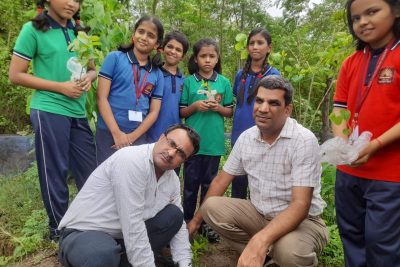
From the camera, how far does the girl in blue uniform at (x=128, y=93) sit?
3.09 m

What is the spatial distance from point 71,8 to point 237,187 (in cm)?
189

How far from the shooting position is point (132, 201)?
7.34 feet

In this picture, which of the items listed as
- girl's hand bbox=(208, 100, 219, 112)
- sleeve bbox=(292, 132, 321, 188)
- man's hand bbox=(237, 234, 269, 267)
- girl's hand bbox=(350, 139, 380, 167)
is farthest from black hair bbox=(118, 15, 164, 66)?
girl's hand bbox=(350, 139, 380, 167)

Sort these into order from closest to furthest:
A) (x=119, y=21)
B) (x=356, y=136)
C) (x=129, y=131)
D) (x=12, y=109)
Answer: (x=356, y=136) → (x=129, y=131) → (x=119, y=21) → (x=12, y=109)

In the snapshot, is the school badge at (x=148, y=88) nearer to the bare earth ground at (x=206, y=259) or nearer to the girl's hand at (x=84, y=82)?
the girl's hand at (x=84, y=82)

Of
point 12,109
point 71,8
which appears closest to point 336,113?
point 71,8

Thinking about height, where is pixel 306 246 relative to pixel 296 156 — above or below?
below

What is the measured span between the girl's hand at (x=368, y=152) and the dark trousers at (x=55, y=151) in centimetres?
195

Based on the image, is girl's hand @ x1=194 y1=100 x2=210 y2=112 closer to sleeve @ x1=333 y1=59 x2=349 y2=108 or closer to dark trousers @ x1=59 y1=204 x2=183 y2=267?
dark trousers @ x1=59 y1=204 x2=183 y2=267

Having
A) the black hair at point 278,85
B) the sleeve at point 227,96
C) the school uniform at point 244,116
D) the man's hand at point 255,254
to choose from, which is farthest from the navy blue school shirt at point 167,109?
the man's hand at point 255,254

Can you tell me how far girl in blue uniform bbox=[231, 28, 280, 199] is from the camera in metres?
3.31

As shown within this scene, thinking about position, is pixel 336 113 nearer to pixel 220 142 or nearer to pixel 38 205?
pixel 220 142

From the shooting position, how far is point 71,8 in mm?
2818

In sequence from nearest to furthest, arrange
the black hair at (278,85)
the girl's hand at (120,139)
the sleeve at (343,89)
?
the sleeve at (343,89) < the black hair at (278,85) < the girl's hand at (120,139)
